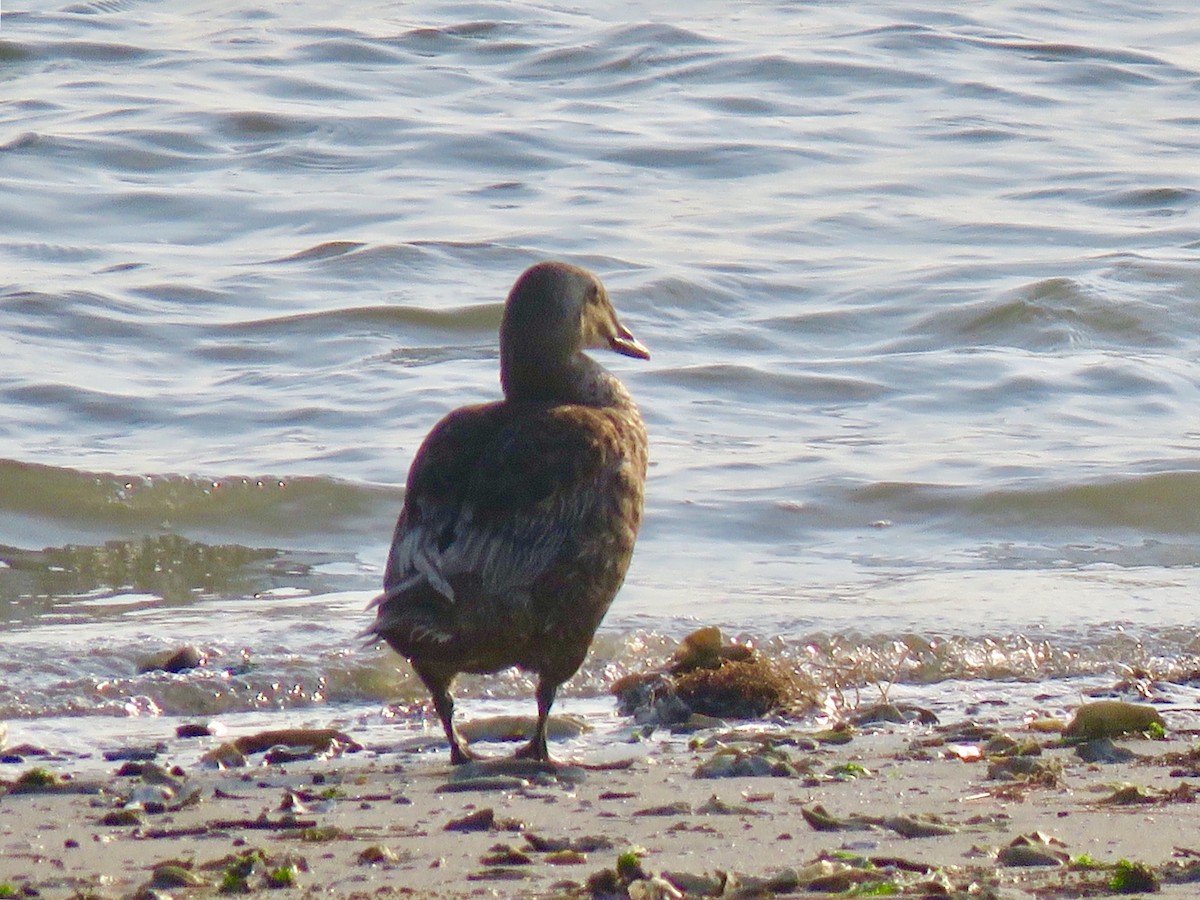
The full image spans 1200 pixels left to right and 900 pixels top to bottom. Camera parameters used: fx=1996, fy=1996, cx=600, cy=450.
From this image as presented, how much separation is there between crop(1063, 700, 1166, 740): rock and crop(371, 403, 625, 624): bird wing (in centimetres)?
129

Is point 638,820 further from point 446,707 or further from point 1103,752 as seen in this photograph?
point 1103,752

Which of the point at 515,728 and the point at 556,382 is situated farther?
the point at 556,382

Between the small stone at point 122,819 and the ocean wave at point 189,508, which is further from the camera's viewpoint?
the ocean wave at point 189,508

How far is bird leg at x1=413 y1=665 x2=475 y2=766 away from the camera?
15.6 feet

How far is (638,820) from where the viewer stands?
396cm

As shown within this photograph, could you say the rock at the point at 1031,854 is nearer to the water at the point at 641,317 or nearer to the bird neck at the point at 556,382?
the bird neck at the point at 556,382

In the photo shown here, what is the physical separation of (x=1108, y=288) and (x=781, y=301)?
76.3 inches

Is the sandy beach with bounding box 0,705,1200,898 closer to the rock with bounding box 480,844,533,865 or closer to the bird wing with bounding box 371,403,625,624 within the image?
the rock with bounding box 480,844,533,865

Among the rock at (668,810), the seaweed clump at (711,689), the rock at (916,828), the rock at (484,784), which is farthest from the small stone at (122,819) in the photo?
the seaweed clump at (711,689)

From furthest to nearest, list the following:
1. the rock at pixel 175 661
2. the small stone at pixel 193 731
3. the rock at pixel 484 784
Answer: the rock at pixel 175 661
the small stone at pixel 193 731
the rock at pixel 484 784

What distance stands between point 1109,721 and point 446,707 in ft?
5.30

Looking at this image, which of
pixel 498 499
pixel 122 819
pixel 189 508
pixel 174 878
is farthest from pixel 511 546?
pixel 189 508

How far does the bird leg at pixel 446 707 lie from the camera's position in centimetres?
475

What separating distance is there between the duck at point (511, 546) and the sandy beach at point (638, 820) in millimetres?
278
